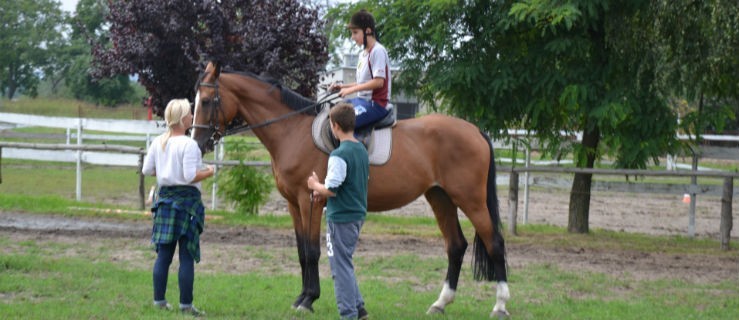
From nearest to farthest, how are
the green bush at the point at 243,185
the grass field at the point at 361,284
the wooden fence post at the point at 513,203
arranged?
the grass field at the point at 361,284 → the wooden fence post at the point at 513,203 → the green bush at the point at 243,185

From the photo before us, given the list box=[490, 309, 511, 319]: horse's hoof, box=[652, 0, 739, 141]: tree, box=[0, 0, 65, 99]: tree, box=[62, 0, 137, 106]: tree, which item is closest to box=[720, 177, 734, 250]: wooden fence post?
box=[652, 0, 739, 141]: tree

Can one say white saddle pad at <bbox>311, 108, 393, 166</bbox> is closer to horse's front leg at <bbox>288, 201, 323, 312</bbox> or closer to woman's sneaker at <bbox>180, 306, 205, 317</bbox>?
horse's front leg at <bbox>288, 201, 323, 312</bbox>

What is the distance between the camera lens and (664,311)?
7504mm

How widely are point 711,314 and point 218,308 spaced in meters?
4.39

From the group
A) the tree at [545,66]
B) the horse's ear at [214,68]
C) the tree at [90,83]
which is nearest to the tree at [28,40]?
the tree at [90,83]

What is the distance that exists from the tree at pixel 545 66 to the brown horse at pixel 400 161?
390 centimetres

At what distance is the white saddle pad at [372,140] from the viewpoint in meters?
7.45

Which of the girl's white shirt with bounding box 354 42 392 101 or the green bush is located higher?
the girl's white shirt with bounding box 354 42 392 101

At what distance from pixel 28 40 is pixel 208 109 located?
1868 inches

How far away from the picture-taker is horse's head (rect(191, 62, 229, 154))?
24.3ft

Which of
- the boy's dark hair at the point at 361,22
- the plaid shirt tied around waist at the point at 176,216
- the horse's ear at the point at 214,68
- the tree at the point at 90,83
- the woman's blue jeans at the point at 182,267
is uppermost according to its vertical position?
the tree at the point at 90,83

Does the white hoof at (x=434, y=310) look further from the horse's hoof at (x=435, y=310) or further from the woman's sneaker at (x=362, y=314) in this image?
the woman's sneaker at (x=362, y=314)

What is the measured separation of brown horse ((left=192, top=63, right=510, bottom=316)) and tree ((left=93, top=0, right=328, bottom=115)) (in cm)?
477

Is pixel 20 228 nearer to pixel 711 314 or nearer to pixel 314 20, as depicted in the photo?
pixel 314 20
